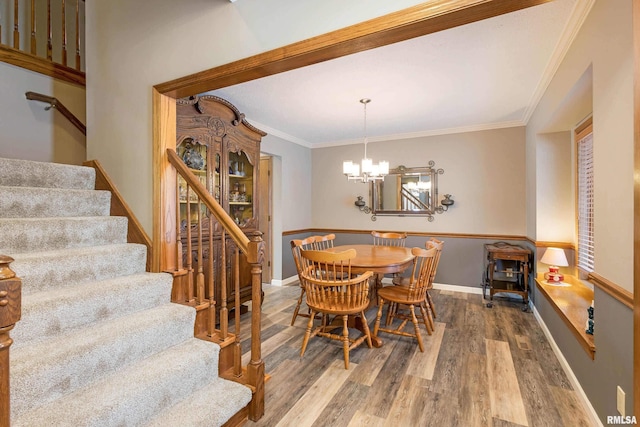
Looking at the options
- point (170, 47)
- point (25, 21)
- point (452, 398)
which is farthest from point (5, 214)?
point (452, 398)

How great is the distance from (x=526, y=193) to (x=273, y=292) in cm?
390

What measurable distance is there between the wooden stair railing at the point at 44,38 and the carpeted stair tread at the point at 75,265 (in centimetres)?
192

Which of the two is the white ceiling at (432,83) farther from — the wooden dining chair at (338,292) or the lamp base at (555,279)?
the lamp base at (555,279)

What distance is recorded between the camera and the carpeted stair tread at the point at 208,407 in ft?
4.76

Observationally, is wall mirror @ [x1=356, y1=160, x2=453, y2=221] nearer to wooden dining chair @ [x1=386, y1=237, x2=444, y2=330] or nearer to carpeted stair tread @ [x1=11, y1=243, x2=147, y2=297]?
wooden dining chair @ [x1=386, y1=237, x2=444, y2=330]

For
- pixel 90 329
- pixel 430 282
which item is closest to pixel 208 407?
pixel 90 329

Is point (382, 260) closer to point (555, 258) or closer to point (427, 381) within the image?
point (427, 381)

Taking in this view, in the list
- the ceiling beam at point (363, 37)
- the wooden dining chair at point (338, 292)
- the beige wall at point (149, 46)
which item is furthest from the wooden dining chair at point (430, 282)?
the beige wall at point (149, 46)

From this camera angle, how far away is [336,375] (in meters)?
2.24

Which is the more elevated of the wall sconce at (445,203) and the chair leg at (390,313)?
the wall sconce at (445,203)

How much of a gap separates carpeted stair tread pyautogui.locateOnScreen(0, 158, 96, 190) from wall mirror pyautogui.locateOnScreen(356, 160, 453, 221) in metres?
3.66

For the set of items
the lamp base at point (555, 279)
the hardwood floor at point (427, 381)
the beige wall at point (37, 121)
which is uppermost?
the beige wall at point (37, 121)

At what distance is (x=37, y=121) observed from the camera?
2684mm

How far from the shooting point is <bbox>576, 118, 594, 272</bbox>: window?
2.90m
